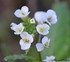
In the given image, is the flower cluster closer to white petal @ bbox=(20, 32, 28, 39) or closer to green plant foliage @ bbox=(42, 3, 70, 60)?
white petal @ bbox=(20, 32, 28, 39)

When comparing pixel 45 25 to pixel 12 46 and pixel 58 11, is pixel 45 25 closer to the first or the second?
pixel 58 11

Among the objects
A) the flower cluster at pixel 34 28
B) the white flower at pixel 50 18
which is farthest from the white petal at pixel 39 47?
the white flower at pixel 50 18

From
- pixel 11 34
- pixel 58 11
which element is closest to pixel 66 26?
pixel 58 11

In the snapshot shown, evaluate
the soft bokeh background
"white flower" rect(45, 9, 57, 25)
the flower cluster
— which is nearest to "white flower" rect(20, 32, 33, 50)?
the flower cluster

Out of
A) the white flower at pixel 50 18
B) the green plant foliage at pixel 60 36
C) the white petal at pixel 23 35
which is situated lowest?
the green plant foliage at pixel 60 36

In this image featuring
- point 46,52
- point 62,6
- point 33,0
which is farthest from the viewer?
point 33,0

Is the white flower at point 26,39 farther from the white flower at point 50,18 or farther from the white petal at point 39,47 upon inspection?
the white flower at point 50,18

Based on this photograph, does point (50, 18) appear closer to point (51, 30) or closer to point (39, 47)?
point (39, 47)
